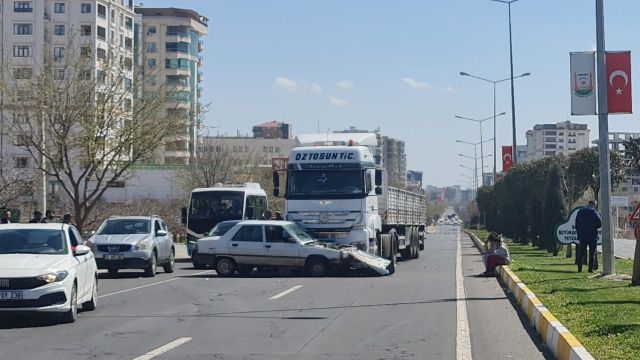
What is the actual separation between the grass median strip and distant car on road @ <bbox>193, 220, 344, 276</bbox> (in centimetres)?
513

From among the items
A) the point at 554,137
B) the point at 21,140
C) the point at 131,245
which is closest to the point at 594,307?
the point at 131,245

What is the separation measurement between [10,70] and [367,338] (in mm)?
27692

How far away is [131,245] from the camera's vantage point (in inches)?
1035

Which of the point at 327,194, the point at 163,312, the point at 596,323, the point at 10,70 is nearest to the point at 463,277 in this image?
the point at 327,194

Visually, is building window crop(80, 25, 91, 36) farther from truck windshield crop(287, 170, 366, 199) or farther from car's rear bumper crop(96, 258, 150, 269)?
car's rear bumper crop(96, 258, 150, 269)

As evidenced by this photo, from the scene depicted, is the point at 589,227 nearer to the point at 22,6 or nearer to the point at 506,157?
the point at 506,157

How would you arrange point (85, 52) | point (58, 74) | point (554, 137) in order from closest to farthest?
point (58, 74) < point (85, 52) < point (554, 137)

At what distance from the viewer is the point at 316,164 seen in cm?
2833

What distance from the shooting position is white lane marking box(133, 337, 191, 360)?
1152 centimetres

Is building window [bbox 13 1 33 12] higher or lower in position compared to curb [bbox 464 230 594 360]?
higher

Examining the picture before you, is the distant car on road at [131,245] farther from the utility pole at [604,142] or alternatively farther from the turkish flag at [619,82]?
the turkish flag at [619,82]

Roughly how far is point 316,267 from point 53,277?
12.4 m

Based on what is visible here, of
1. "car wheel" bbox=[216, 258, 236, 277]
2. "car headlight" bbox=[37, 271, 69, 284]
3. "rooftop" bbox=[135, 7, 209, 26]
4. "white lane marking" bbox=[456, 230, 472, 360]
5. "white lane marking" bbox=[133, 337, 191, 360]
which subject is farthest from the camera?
"rooftop" bbox=[135, 7, 209, 26]

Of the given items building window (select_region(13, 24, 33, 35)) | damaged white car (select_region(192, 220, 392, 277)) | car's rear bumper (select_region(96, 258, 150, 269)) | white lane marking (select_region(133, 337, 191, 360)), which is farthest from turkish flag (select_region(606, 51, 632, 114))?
building window (select_region(13, 24, 33, 35))
